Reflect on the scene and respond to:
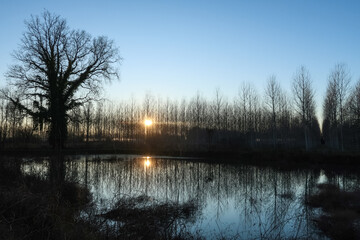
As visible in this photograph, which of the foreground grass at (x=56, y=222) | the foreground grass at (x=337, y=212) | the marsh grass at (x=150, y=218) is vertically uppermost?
the foreground grass at (x=56, y=222)

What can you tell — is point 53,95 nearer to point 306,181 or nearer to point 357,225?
point 306,181

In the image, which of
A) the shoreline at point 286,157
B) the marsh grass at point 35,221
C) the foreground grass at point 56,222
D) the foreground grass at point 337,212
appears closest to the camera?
the marsh grass at point 35,221

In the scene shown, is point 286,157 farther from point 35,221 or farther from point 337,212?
point 35,221

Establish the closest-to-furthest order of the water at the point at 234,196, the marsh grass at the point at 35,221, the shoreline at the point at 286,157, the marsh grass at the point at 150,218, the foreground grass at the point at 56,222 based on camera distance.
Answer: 1. the marsh grass at the point at 35,221
2. the foreground grass at the point at 56,222
3. the marsh grass at the point at 150,218
4. the water at the point at 234,196
5. the shoreline at the point at 286,157

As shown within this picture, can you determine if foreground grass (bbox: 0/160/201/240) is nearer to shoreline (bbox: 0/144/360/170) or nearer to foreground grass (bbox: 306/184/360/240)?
foreground grass (bbox: 306/184/360/240)

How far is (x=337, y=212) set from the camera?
9828 millimetres

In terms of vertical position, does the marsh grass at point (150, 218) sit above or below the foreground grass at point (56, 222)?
below

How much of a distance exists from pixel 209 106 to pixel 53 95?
104 feet

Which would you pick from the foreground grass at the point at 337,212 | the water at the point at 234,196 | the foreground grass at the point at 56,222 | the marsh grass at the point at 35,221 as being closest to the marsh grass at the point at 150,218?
the foreground grass at the point at 56,222

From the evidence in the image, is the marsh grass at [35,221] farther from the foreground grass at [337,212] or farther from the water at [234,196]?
the foreground grass at [337,212]

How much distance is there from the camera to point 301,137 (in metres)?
56.4

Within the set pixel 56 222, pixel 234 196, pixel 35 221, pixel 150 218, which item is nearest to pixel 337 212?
pixel 234 196

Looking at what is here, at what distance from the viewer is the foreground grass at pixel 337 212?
8.27 metres

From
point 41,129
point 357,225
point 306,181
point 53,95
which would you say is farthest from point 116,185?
point 41,129
